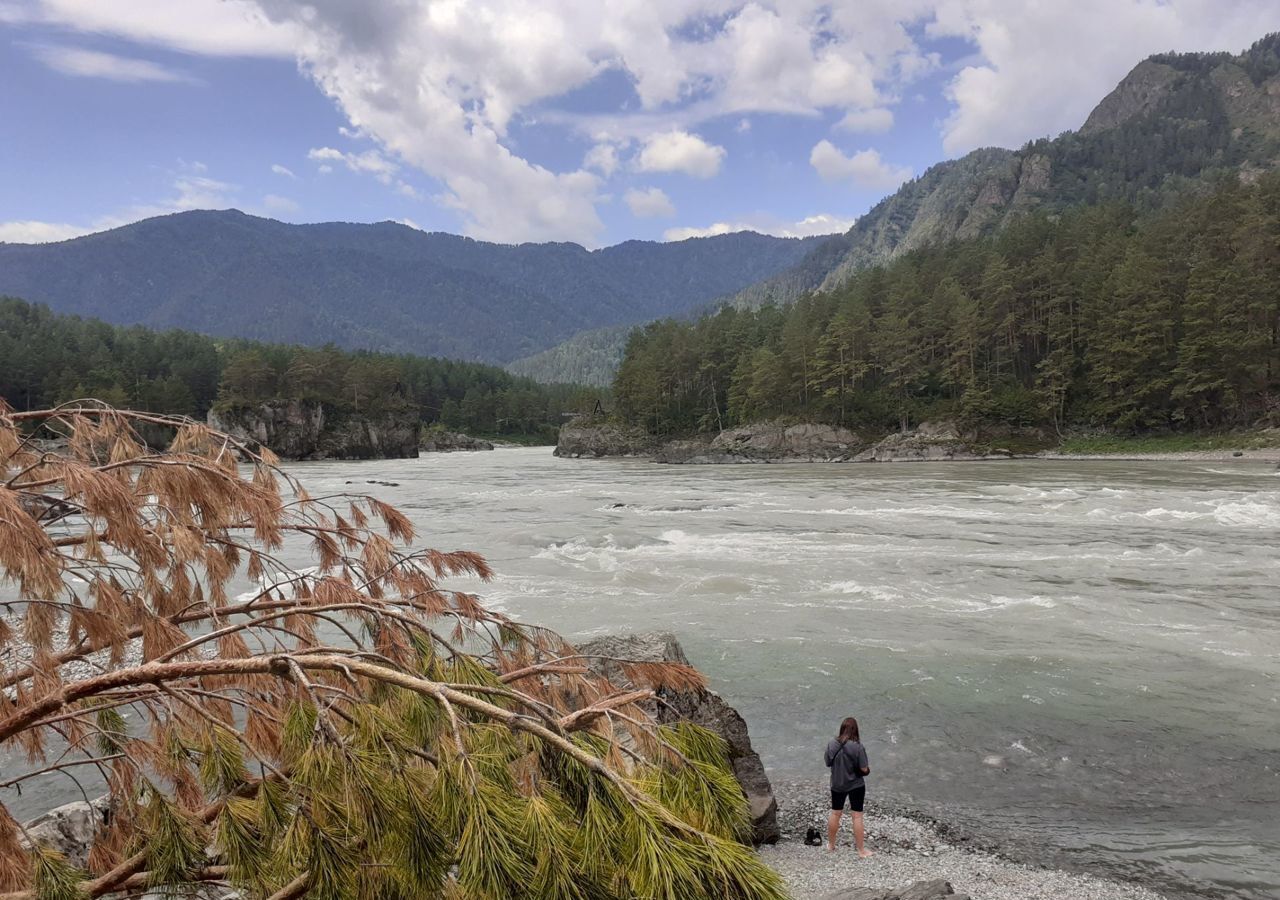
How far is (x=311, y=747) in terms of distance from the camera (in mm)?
2008

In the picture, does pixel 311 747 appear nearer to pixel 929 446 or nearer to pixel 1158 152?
pixel 929 446

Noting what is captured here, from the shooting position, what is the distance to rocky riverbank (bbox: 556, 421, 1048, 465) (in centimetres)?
5906

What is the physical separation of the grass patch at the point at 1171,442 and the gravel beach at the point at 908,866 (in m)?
54.3

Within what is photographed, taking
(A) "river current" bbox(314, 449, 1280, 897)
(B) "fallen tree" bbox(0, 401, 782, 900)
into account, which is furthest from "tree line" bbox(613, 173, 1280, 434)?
(B) "fallen tree" bbox(0, 401, 782, 900)

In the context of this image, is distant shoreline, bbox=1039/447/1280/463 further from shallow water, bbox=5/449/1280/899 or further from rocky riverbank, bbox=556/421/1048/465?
shallow water, bbox=5/449/1280/899

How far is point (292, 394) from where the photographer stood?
88.8 m

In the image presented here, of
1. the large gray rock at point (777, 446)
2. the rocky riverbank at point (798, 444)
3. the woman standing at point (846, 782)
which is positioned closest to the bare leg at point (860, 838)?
the woman standing at point (846, 782)

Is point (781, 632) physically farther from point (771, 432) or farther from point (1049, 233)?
point (1049, 233)

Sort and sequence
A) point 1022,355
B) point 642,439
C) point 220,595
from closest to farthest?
point 220,595 → point 1022,355 → point 642,439

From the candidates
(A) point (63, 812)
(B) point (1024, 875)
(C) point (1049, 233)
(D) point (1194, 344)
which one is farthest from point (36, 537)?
(C) point (1049, 233)

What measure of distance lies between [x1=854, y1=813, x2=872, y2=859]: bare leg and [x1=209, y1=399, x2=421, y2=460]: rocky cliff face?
84.0 meters

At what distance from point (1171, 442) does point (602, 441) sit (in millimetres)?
56048

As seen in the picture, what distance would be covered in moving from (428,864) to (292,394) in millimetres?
98209

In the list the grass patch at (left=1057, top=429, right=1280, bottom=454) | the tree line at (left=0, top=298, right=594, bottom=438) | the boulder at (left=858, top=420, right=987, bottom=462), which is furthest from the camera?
the tree line at (left=0, top=298, right=594, bottom=438)
